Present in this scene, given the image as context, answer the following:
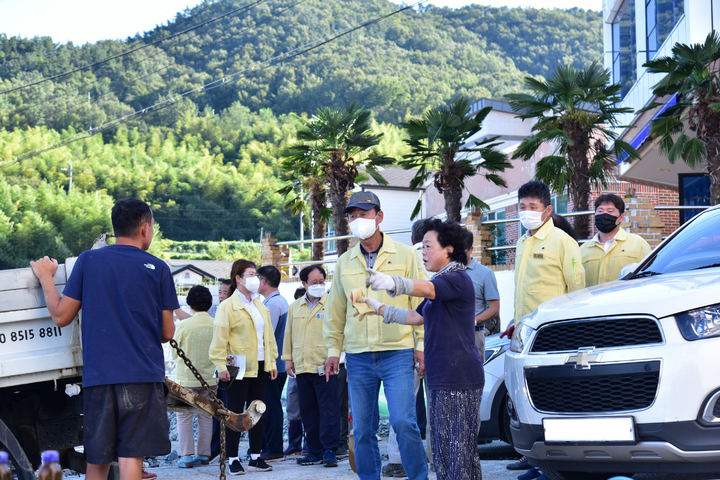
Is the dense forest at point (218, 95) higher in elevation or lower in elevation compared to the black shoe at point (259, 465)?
higher

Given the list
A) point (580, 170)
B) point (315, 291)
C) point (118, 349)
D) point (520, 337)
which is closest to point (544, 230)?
point (520, 337)

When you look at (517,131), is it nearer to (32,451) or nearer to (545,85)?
(545,85)

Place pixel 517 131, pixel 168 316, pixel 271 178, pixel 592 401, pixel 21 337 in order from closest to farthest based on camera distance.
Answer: pixel 592 401
pixel 21 337
pixel 168 316
pixel 517 131
pixel 271 178

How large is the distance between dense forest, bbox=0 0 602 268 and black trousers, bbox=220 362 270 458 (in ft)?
205

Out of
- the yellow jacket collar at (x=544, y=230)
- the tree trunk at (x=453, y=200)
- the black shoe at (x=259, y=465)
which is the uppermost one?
the tree trunk at (x=453, y=200)

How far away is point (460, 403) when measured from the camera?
4.41 m

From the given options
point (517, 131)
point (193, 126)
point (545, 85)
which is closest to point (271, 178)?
point (193, 126)

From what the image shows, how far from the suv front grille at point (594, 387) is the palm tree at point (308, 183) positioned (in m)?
19.0

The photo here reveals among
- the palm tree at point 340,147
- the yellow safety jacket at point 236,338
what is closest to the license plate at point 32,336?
the yellow safety jacket at point 236,338

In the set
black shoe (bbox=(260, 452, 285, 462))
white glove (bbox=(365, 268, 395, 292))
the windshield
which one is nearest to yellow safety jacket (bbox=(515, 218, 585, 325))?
the windshield

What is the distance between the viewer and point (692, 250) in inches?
197

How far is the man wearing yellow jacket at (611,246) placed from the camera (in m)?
6.53

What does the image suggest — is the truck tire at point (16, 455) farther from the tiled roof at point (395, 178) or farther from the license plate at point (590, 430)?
the tiled roof at point (395, 178)

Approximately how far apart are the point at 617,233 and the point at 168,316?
13.5 feet
